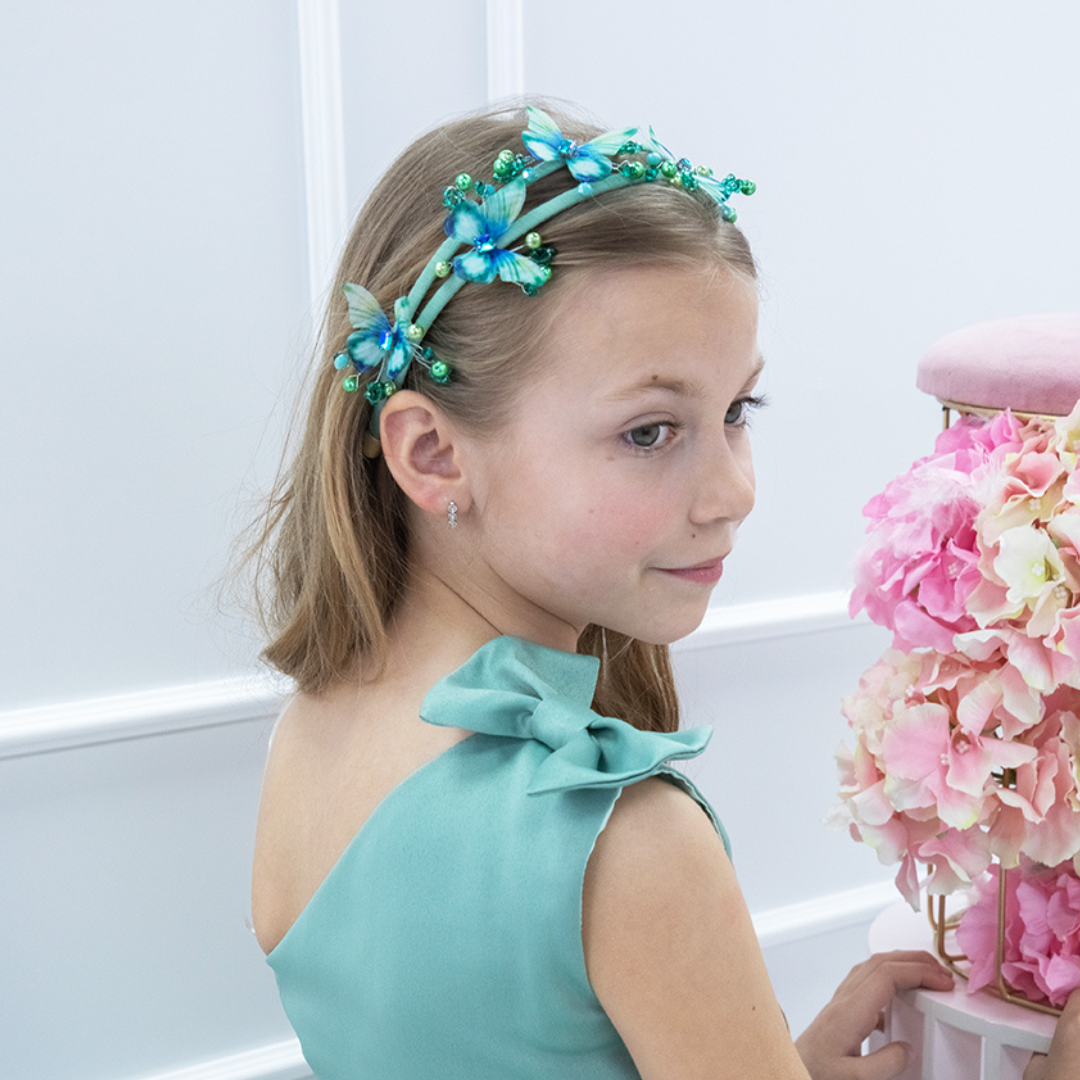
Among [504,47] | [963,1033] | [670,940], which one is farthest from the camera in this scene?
[504,47]

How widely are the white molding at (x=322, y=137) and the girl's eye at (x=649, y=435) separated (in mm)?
762

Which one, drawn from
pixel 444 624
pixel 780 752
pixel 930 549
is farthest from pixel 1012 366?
pixel 780 752

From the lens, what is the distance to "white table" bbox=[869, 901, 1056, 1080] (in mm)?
1020

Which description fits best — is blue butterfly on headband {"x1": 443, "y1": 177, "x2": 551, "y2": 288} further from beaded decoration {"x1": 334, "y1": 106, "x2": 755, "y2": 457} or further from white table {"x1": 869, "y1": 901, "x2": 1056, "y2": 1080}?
white table {"x1": 869, "y1": 901, "x2": 1056, "y2": 1080}

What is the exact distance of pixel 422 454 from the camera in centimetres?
91

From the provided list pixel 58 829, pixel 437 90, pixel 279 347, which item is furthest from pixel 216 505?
pixel 437 90

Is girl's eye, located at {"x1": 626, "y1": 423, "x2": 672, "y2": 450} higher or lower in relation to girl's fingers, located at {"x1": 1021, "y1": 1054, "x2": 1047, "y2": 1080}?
higher

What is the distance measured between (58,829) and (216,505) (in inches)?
17.8

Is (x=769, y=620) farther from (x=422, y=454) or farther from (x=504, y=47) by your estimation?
(x=422, y=454)

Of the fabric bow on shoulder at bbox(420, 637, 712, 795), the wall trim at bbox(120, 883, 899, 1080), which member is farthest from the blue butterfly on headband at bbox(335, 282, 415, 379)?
the wall trim at bbox(120, 883, 899, 1080)

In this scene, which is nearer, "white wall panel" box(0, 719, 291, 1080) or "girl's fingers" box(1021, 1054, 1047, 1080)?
"girl's fingers" box(1021, 1054, 1047, 1080)

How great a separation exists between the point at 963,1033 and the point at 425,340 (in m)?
0.75

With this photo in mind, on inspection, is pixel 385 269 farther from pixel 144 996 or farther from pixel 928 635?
pixel 144 996

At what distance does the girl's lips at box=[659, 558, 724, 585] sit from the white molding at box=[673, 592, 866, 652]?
928 millimetres
